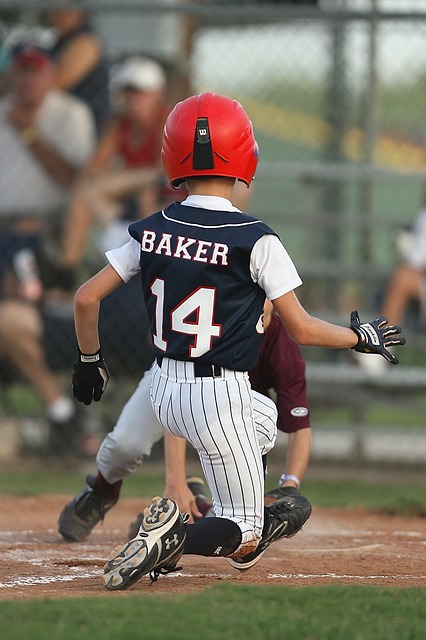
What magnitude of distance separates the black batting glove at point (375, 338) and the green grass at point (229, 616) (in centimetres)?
74

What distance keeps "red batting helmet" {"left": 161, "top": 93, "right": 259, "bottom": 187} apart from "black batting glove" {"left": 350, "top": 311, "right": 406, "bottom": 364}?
24.3 inches

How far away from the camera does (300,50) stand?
8773 millimetres

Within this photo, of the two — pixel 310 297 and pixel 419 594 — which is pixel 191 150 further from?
pixel 310 297

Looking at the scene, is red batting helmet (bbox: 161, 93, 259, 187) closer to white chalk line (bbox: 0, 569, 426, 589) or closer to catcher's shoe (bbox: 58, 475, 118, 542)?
white chalk line (bbox: 0, 569, 426, 589)

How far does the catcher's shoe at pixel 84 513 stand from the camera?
4676 millimetres

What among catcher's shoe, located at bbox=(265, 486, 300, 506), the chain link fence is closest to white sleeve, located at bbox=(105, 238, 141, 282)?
catcher's shoe, located at bbox=(265, 486, 300, 506)

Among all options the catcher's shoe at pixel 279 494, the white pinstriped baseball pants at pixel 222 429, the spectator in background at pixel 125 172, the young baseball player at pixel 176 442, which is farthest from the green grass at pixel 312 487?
the white pinstriped baseball pants at pixel 222 429

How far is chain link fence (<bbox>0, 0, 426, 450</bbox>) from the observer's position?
26.4 feet

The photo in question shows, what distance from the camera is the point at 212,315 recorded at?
350 cm

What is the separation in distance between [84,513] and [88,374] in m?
1.08

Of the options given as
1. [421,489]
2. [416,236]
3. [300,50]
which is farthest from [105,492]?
[300,50]

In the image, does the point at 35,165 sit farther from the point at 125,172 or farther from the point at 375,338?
the point at 375,338

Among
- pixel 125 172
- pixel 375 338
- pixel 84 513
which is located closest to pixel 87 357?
pixel 375 338

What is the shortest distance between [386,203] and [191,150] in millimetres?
7066
